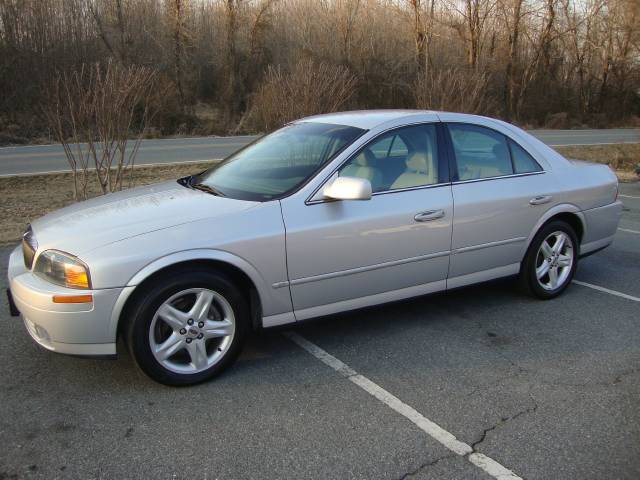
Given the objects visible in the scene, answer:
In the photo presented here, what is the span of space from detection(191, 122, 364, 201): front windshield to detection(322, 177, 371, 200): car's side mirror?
0.25m

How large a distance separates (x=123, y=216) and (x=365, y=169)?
A: 1.63 meters

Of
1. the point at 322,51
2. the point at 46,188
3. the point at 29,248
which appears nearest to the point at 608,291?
the point at 29,248

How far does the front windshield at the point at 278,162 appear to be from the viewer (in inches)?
153

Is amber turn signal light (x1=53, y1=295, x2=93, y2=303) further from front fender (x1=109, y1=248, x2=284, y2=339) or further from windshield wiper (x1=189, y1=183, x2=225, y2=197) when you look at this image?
windshield wiper (x1=189, y1=183, x2=225, y2=197)

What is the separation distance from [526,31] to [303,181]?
123 ft

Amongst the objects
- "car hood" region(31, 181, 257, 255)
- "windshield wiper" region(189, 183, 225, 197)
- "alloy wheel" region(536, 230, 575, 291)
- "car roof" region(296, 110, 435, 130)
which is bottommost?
"alloy wheel" region(536, 230, 575, 291)

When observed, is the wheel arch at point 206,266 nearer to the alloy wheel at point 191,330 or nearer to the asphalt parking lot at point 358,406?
the alloy wheel at point 191,330

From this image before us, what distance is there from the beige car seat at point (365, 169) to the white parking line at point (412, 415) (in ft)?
3.90

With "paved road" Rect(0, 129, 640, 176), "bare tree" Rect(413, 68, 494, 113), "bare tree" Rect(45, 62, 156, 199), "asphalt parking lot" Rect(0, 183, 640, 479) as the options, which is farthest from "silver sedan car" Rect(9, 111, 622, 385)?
"paved road" Rect(0, 129, 640, 176)

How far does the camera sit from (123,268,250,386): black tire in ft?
10.6

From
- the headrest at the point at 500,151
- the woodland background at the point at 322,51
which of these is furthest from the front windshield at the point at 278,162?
the woodland background at the point at 322,51

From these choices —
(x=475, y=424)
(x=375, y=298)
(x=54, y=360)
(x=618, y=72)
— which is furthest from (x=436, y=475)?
(x=618, y=72)

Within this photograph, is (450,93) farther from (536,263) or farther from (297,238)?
(297,238)

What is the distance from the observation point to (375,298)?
13.1 feet
